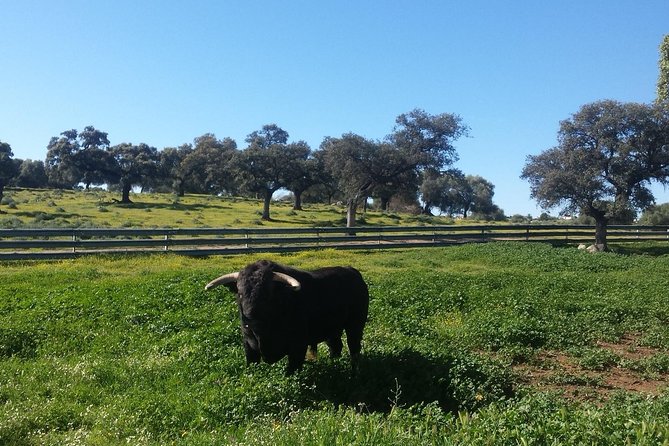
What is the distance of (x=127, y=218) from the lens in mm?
42000

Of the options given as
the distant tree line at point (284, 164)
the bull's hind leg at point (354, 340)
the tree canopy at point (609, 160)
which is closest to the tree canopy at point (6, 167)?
the distant tree line at point (284, 164)

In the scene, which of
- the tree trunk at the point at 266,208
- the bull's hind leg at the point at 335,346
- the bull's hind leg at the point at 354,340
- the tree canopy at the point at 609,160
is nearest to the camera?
the bull's hind leg at the point at 354,340

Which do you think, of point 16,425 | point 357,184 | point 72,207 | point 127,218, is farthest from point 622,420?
point 72,207

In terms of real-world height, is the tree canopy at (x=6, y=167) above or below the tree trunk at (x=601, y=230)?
above

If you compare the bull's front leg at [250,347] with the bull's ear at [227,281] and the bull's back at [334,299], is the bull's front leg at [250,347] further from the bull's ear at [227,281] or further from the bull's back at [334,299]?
the bull's back at [334,299]

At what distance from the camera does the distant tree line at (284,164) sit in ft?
137

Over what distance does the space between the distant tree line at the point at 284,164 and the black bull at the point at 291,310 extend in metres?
31.3

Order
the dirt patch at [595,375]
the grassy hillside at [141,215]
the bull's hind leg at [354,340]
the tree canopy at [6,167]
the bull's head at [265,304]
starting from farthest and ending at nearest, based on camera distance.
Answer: the tree canopy at [6,167] → the grassy hillside at [141,215] → the bull's hind leg at [354,340] → the dirt patch at [595,375] → the bull's head at [265,304]

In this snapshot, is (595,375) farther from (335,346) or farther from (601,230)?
(601,230)

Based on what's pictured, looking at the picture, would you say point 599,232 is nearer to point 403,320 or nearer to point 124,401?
point 403,320

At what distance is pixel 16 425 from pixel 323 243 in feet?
74.6

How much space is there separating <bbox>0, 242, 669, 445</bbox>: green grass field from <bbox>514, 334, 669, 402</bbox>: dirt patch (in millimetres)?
35

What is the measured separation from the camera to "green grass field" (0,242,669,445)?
5.36m

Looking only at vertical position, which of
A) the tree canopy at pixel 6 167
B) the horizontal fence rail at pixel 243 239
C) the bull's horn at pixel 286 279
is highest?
the tree canopy at pixel 6 167
